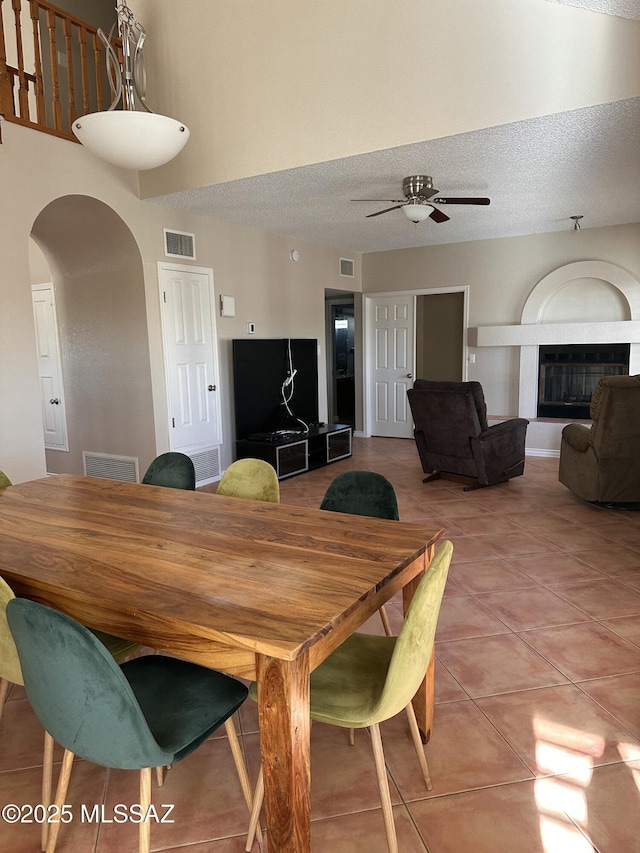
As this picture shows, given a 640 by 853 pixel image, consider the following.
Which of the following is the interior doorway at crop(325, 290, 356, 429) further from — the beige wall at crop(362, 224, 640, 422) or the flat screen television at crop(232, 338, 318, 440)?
the flat screen television at crop(232, 338, 318, 440)

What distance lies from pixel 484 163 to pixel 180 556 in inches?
149

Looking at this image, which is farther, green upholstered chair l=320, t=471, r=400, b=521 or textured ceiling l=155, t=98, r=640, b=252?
textured ceiling l=155, t=98, r=640, b=252

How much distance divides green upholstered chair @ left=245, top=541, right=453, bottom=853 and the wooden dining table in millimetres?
141

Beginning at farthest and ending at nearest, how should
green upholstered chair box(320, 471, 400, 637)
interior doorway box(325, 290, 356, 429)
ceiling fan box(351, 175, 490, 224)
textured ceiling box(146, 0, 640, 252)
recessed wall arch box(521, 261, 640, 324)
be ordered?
interior doorway box(325, 290, 356, 429) → recessed wall arch box(521, 261, 640, 324) → ceiling fan box(351, 175, 490, 224) → textured ceiling box(146, 0, 640, 252) → green upholstered chair box(320, 471, 400, 637)

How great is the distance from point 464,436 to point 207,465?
257 centimetres

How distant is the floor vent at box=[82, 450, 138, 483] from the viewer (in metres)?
5.43

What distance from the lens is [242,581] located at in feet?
5.04

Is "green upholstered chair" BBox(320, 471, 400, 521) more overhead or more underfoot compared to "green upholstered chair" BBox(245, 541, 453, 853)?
more overhead

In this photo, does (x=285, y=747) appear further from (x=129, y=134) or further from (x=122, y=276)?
(x=122, y=276)

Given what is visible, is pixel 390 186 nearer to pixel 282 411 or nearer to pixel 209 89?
pixel 209 89

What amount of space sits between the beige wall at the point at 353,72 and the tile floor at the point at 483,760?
286cm

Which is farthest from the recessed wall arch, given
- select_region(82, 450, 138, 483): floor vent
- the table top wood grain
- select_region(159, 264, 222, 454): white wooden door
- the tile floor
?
the table top wood grain

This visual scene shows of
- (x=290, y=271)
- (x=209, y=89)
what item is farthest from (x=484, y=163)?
(x=290, y=271)

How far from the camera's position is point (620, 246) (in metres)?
6.53
